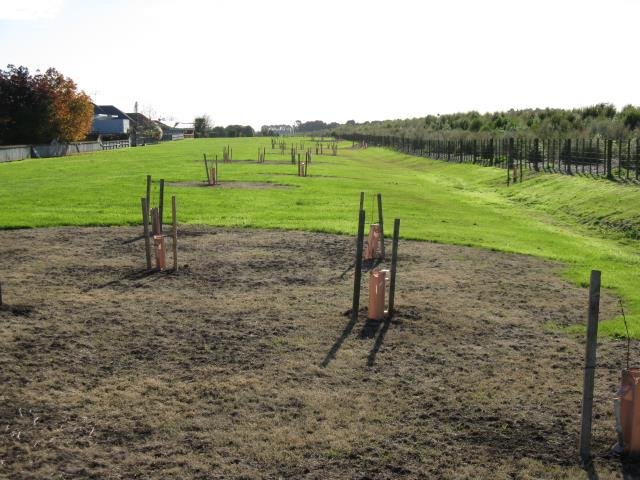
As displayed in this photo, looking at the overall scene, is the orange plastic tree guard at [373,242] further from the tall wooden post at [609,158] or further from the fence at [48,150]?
the fence at [48,150]

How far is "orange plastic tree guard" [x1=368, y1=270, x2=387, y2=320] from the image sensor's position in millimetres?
11234

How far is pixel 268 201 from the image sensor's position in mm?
28641

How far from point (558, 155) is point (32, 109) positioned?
173ft

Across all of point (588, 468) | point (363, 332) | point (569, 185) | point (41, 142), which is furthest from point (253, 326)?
point (41, 142)

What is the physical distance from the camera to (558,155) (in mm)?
40562

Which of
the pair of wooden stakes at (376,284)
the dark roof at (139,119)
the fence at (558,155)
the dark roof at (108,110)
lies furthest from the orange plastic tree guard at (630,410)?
the dark roof at (139,119)

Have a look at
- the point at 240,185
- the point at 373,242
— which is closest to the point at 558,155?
the point at 240,185

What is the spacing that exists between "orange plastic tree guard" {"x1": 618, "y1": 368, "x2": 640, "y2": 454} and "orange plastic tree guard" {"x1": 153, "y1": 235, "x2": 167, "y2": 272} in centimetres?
967

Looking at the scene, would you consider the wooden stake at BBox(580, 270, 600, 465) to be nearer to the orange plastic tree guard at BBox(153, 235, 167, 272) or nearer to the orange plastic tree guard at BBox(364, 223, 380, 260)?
the orange plastic tree guard at BBox(153, 235, 167, 272)

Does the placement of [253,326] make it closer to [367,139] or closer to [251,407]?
[251,407]

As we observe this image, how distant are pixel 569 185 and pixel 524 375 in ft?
81.4

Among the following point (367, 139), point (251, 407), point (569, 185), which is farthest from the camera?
point (367, 139)

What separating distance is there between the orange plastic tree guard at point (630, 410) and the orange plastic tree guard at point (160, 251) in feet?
31.7

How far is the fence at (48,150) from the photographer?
5922cm
